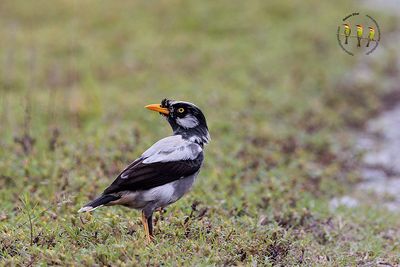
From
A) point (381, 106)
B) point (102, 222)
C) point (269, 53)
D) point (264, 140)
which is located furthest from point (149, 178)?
point (269, 53)

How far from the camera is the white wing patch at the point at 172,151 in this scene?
5836 mm

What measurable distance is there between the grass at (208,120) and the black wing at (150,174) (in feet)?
1.31

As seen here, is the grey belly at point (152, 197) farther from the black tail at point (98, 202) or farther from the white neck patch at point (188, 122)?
the white neck patch at point (188, 122)

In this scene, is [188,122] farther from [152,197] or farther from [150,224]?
[150,224]

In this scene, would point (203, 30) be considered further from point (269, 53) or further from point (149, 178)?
point (149, 178)

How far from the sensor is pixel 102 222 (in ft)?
19.1

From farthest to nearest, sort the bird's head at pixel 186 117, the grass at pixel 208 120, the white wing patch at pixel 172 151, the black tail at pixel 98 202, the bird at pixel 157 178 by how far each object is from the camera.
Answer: the bird's head at pixel 186 117 < the white wing patch at pixel 172 151 < the grass at pixel 208 120 < the bird at pixel 157 178 < the black tail at pixel 98 202

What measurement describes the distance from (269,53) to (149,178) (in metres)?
8.50

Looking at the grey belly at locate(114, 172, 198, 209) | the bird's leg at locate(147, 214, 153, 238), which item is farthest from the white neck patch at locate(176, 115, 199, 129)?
the bird's leg at locate(147, 214, 153, 238)

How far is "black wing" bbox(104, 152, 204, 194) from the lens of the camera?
5.55 meters

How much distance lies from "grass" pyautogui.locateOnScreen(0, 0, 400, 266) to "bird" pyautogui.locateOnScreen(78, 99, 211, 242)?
0.82 ft

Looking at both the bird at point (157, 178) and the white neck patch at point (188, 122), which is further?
the white neck patch at point (188, 122)

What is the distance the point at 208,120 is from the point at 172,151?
15.0ft

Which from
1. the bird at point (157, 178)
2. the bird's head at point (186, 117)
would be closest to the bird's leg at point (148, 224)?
the bird at point (157, 178)
